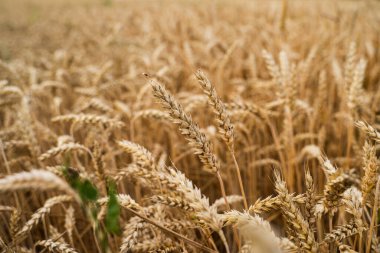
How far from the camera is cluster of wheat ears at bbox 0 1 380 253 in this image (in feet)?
2.42

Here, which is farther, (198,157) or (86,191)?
(198,157)

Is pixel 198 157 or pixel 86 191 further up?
pixel 86 191

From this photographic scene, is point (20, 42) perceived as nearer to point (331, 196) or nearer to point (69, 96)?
point (69, 96)

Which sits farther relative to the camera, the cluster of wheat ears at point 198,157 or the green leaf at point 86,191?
the cluster of wheat ears at point 198,157

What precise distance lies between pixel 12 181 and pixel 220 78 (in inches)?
76.4

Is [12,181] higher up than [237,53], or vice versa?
[237,53]

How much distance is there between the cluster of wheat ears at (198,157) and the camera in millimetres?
738

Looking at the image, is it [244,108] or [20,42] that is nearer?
[244,108]

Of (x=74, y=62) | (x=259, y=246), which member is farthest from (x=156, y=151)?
(x=74, y=62)

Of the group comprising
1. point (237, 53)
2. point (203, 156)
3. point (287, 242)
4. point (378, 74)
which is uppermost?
point (237, 53)

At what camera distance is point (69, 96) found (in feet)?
9.61

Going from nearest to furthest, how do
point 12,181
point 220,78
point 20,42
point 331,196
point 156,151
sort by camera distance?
point 12,181
point 331,196
point 156,151
point 220,78
point 20,42

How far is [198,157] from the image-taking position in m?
1.54

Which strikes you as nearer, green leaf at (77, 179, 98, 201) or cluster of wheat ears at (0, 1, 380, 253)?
green leaf at (77, 179, 98, 201)
